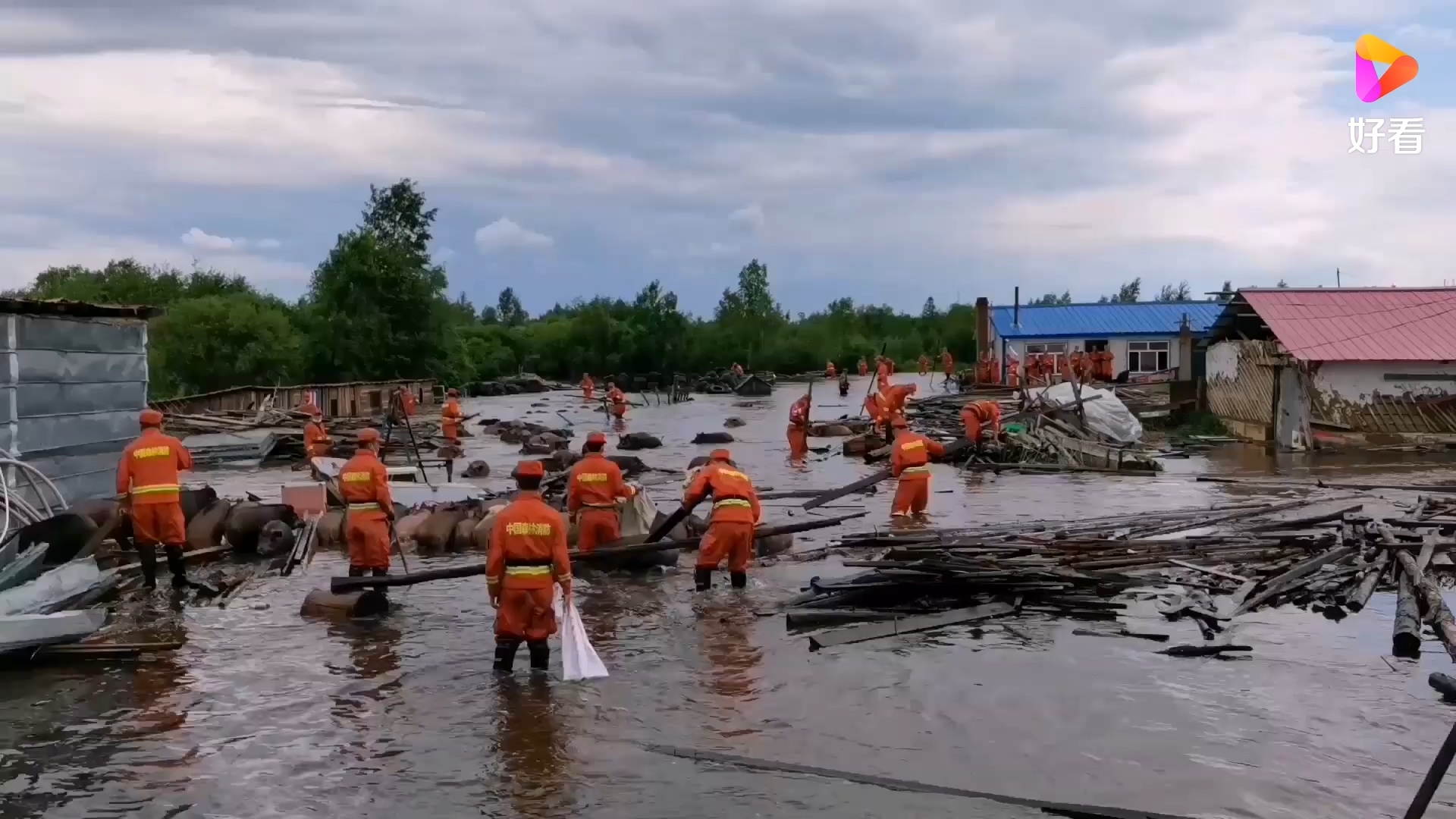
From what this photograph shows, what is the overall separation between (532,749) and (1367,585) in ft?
26.7

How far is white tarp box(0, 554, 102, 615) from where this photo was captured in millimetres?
9766

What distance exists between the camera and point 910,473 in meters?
16.0

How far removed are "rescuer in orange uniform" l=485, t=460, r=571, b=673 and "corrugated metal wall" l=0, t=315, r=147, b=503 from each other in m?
8.90

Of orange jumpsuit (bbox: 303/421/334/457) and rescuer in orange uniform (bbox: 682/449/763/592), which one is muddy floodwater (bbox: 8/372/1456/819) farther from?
orange jumpsuit (bbox: 303/421/334/457)

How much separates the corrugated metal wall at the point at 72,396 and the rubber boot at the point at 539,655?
28.9 feet

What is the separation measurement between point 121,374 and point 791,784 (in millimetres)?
14108

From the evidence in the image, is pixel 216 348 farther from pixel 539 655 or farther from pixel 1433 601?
pixel 1433 601

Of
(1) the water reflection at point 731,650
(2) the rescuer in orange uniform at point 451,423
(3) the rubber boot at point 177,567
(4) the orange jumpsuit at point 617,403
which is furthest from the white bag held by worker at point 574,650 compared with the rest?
(4) the orange jumpsuit at point 617,403

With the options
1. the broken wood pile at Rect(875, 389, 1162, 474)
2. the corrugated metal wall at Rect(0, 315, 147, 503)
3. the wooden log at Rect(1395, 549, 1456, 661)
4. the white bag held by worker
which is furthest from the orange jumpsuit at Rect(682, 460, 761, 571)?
the broken wood pile at Rect(875, 389, 1162, 474)

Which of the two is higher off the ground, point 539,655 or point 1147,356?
point 1147,356

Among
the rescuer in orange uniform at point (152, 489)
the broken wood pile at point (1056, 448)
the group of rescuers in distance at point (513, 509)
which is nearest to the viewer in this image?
the group of rescuers in distance at point (513, 509)

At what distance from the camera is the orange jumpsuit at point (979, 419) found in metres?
25.2

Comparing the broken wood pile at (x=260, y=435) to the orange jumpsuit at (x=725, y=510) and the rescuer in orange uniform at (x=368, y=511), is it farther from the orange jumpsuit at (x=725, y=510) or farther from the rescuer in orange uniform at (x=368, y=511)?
the orange jumpsuit at (x=725, y=510)

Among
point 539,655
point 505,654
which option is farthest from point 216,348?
→ point 539,655
